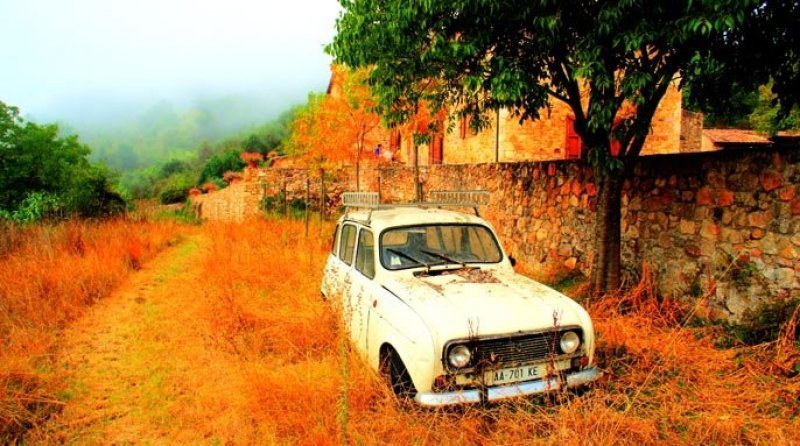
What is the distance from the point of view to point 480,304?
3.54 m

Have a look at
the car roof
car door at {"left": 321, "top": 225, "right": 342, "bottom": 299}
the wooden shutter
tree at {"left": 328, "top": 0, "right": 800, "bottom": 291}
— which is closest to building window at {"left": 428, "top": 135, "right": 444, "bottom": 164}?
the wooden shutter

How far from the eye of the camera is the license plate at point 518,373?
331 centimetres

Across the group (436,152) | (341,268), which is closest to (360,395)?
(341,268)

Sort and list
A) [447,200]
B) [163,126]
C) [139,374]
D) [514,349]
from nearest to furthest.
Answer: [514,349]
[139,374]
[447,200]
[163,126]

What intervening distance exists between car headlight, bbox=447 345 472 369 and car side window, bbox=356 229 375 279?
1.36 metres

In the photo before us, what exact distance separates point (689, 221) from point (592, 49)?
272cm

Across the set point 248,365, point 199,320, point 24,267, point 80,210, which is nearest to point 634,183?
point 248,365

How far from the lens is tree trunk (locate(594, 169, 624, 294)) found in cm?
579

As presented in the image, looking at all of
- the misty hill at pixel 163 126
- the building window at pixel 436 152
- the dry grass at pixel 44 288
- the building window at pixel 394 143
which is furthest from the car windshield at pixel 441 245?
the misty hill at pixel 163 126

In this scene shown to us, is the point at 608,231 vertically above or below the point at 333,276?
above

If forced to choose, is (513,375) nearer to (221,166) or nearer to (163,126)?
(221,166)

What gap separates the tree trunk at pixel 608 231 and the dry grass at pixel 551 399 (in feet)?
1.01

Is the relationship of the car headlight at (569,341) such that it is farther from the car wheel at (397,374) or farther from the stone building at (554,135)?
the stone building at (554,135)

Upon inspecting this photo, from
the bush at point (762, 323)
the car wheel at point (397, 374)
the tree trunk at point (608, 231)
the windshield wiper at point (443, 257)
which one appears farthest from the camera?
the tree trunk at point (608, 231)
